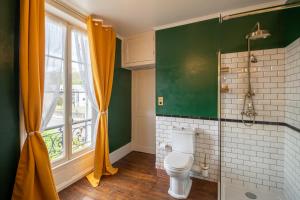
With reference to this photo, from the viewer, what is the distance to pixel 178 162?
192cm

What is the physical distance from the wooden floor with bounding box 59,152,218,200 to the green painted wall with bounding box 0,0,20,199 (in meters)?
0.77

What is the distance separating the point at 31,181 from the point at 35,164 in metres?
0.16

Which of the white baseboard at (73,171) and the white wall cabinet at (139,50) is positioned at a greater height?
the white wall cabinet at (139,50)

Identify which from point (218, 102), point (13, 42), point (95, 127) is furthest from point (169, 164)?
point (13, 42)

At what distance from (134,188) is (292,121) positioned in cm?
219

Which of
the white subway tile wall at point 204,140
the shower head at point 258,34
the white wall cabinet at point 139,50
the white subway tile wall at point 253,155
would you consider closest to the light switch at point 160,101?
the white subway tile wall at point 204,140

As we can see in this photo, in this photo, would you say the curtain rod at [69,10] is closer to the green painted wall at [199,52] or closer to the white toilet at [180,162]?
the green painted wall at [199,52]

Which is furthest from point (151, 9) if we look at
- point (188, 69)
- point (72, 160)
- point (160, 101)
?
point (72, 160)

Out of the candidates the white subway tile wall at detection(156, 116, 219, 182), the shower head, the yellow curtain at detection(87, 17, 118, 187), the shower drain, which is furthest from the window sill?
the shower head

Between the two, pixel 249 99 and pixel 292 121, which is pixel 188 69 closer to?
pixel 249 99

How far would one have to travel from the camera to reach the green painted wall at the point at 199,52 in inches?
76.8

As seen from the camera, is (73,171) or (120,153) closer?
(73,171)

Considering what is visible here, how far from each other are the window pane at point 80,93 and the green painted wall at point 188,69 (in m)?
1.21

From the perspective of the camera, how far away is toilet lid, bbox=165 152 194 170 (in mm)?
1833
